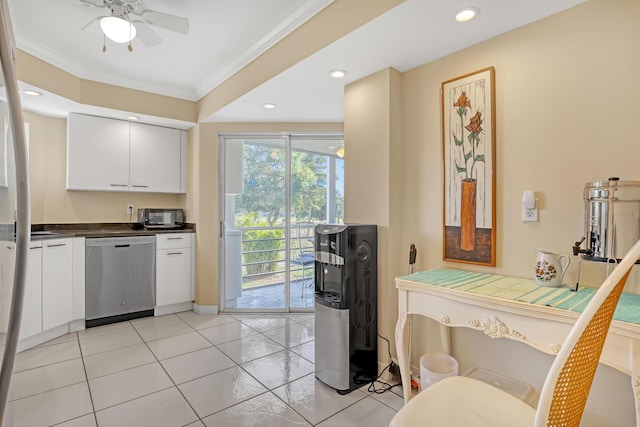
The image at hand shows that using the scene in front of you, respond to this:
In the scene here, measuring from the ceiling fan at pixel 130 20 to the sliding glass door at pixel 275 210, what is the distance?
172 centimetres

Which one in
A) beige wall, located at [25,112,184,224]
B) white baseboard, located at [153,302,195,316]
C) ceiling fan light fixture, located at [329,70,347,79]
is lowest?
white baseboard, located at [153,302,195,316]

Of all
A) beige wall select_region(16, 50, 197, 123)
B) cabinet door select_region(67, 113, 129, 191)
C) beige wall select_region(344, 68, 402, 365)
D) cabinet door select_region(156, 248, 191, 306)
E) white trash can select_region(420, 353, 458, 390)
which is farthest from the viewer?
cabinet door select_region(156, 248, 191, 306)

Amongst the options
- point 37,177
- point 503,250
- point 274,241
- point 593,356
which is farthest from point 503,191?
point 37,177

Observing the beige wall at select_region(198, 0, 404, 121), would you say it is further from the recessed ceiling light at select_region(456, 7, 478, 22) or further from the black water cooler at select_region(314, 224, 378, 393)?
the black water cooler at select_region(314, 224, 378, 393)

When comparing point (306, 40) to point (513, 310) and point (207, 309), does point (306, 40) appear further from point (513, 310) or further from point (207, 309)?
point (207, 309)

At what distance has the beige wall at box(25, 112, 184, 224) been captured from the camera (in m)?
3.35

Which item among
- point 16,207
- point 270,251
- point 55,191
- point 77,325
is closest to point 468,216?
point 16,207

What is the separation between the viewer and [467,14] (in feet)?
5.50

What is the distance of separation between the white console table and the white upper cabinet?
3226mm

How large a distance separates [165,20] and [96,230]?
266 centimetres

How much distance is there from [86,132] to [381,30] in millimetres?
3242

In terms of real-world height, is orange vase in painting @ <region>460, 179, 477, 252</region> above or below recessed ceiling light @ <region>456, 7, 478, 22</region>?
below

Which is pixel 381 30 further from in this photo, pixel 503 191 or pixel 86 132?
pixel 86 132

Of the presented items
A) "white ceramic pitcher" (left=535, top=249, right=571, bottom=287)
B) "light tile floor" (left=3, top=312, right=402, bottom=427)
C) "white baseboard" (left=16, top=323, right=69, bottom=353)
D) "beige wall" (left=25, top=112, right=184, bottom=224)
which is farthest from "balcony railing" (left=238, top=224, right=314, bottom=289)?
"white ceramic pitcher" (left=535, top=249, right=571, bottom=287)
